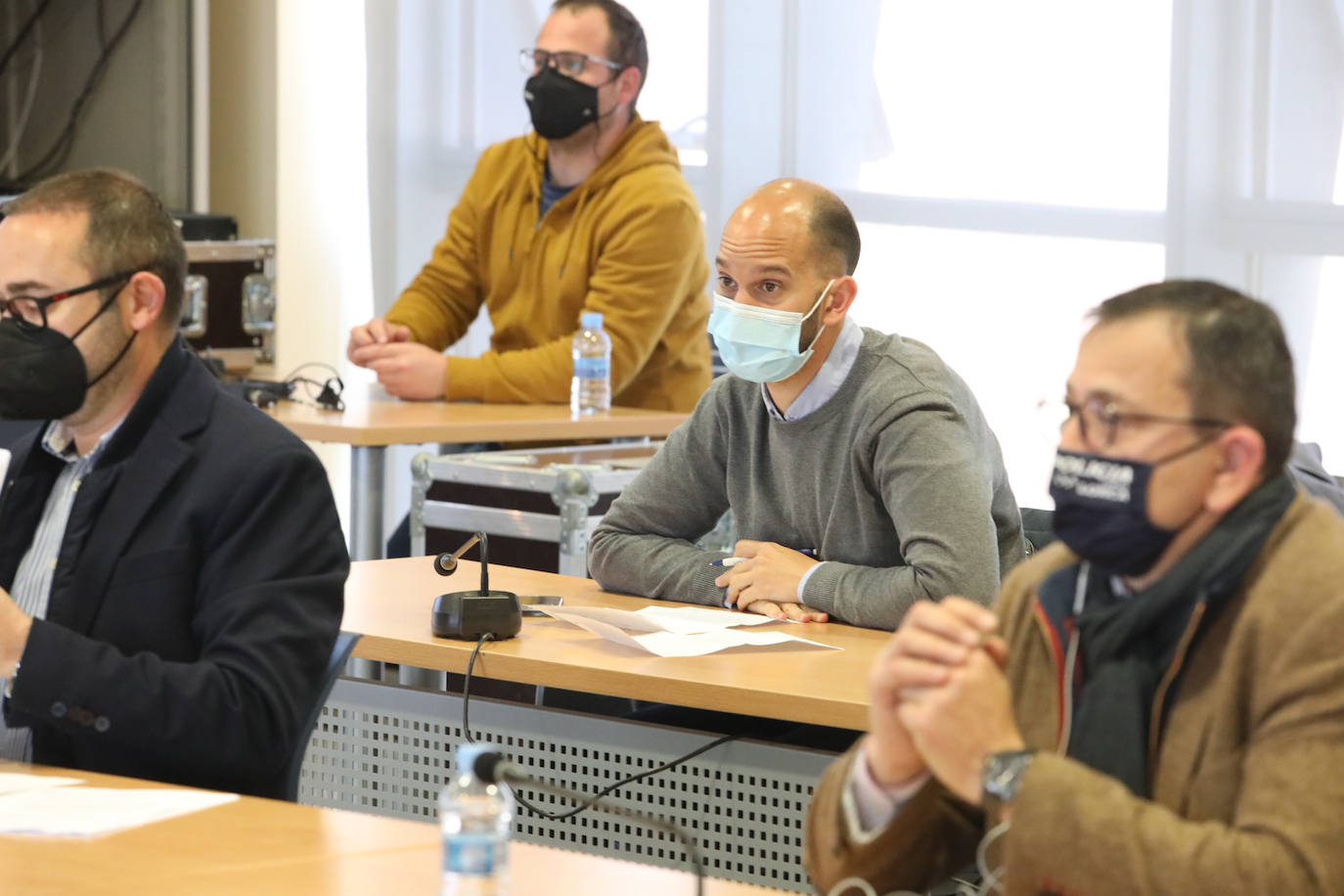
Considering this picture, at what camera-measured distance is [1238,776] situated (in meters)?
1.50

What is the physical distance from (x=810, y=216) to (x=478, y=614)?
886mm

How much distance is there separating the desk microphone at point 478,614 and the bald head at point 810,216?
75cm

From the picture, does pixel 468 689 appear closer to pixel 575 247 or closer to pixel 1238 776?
pixel 1238 776

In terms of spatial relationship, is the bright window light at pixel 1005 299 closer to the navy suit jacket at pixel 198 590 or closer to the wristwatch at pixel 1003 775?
the navy suit jacket at pixel 198 590

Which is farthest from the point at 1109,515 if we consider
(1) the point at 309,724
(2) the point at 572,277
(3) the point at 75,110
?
(3) the point at 75,110

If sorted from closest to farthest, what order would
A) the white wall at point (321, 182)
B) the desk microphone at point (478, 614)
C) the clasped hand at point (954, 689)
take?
1. the clasped hand at point (954, 689)
2. the desk microphone at point (478, 614)
3. the white wall at point (321, 182)

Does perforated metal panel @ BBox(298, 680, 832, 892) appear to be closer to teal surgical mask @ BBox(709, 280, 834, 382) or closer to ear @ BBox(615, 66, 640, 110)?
teal surgical mask @ BBox(709, 280, 834, 382)

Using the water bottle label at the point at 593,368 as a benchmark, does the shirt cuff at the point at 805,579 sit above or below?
below

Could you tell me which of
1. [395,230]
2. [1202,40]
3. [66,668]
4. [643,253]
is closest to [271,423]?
[66,668]

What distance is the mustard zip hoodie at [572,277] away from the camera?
464 cm

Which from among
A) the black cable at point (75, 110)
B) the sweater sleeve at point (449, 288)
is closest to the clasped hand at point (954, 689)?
the sweater sleeve at point (449, 288)

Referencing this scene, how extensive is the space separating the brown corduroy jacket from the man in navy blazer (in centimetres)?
91

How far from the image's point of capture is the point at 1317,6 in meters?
4.76

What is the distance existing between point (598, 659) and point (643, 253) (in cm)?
223
